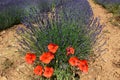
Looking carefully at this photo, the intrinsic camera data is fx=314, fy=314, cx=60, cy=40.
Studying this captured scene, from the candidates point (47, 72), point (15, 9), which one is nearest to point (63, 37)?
point (47, 72)

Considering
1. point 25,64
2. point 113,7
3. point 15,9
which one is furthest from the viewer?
point 113,7

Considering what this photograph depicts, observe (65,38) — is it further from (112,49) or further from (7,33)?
(7,33)

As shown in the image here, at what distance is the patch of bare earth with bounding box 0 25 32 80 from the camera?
182 inches

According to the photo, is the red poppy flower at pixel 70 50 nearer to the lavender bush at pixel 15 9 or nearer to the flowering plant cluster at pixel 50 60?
the flowering plant cluster at pixel 50 60

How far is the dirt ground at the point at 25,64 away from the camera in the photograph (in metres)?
4.67

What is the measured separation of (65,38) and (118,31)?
206 cm

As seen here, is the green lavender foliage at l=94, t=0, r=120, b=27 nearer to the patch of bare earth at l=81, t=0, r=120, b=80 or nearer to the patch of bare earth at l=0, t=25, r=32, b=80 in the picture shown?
the patch of bare earth at l=81, t=0, r=120, b=80

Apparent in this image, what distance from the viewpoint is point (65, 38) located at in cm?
439

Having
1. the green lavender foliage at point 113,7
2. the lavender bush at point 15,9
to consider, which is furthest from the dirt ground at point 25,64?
the green lavender foliage at point 113,7

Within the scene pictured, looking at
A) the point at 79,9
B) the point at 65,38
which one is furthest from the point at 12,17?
the point at 65,38

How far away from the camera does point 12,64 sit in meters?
4.84

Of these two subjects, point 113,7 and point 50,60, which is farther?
point 113,7

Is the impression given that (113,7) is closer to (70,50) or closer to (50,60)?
(70,50)

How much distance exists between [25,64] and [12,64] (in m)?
0.20
